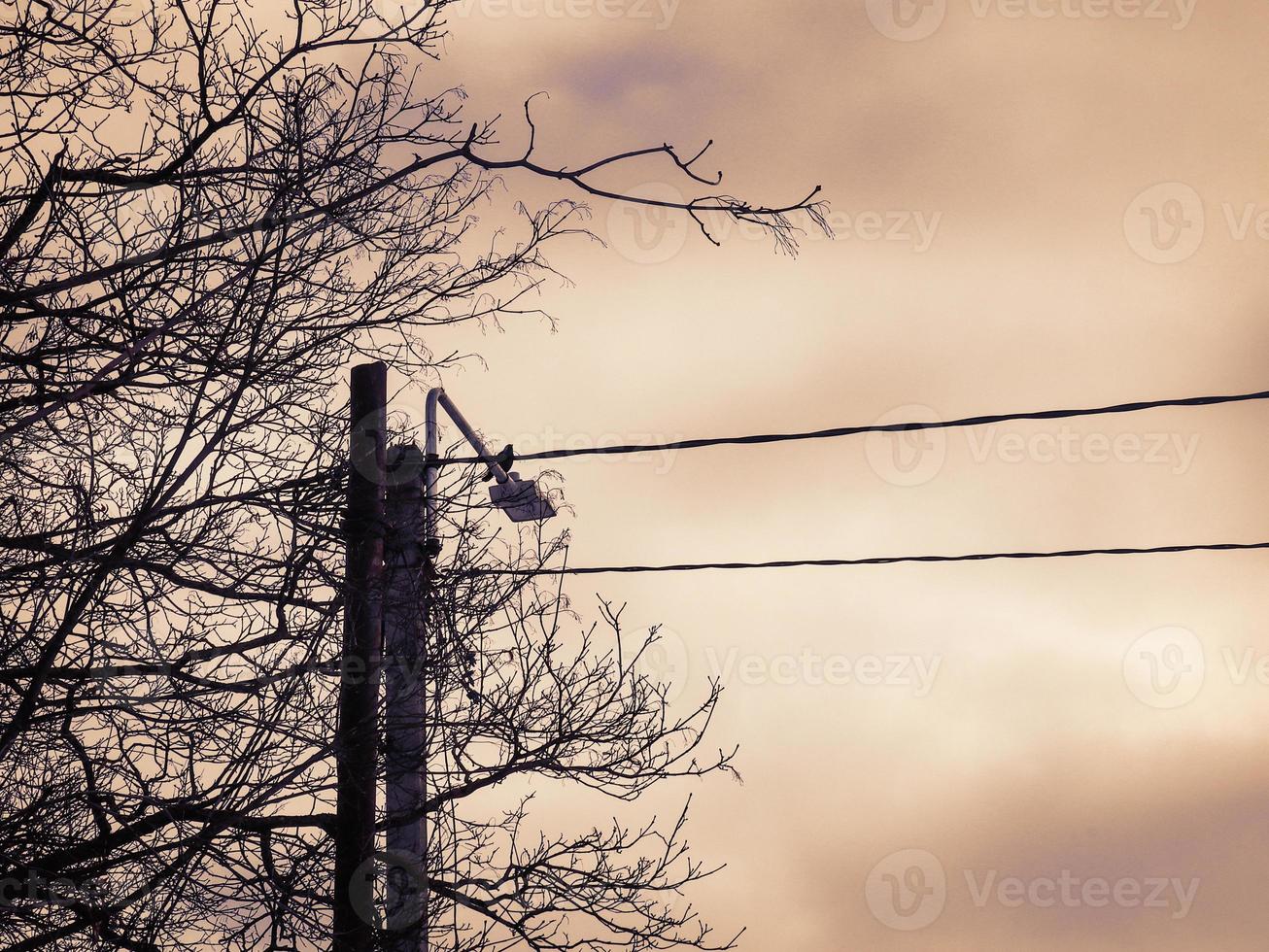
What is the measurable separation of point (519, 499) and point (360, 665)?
140 cm

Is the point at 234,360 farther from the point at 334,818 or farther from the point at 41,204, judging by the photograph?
the point at 334,818

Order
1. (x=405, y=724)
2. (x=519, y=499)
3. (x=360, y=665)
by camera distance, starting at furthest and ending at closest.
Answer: (x=519, y=499)
(x=405, y=724)
(x=360, y=665)

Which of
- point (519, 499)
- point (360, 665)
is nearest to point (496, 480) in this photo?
point (519, 499)

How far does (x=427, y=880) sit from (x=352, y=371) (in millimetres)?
2589

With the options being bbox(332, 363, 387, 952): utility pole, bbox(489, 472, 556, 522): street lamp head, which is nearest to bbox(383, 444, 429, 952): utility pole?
bbox(332, 363, 387, 952): utility pole

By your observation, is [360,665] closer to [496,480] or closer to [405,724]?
[405,724]

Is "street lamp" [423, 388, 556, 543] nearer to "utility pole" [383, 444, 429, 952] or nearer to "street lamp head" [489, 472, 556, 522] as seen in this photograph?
"street lamp head" [489, 472, 556, 522]

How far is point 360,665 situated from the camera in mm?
5902

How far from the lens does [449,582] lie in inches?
255

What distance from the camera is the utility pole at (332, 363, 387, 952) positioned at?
579cm

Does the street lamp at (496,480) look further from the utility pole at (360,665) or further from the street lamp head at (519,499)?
the utility pole at (360,665)

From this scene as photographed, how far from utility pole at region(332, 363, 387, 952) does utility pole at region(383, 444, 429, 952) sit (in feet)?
0.54

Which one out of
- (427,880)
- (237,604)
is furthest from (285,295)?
(427,880)

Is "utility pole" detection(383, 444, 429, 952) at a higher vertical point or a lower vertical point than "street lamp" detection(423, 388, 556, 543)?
lower
